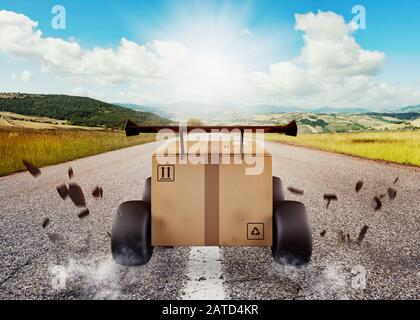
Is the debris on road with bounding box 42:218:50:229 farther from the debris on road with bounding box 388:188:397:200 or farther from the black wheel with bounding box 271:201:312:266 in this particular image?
the debris on road with bounding box 388:188:397:200

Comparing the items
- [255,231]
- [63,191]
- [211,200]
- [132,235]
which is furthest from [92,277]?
[63,191]

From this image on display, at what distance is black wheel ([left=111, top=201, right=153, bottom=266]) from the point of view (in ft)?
12.5

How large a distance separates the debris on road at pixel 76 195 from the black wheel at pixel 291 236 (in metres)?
4.30

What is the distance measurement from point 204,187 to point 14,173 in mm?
9724

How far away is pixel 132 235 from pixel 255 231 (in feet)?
3.38

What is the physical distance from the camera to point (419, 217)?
6414mm

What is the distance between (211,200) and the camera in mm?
3740

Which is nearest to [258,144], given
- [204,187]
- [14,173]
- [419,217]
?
[204,187]

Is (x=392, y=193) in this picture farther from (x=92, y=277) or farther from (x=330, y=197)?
(x=92, y=277)

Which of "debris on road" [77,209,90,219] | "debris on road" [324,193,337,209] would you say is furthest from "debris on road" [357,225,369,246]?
"debris on road" [77,209,90,219]

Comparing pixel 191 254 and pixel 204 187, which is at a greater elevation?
pixel 204 187

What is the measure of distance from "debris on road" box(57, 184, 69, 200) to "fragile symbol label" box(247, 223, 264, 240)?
16.2 feet

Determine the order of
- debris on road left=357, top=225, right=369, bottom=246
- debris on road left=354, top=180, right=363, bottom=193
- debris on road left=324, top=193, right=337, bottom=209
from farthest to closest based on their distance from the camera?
debris on road left=354, top=180, right=363, bottom=193 < debris on road left=324, top=193, right=337, bottom=209 < debris on road left=357, top=225, right=369, bottom=246
